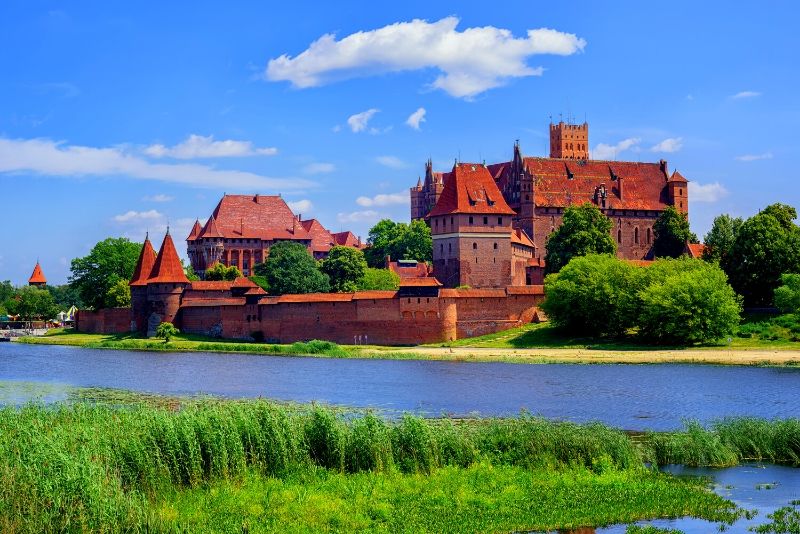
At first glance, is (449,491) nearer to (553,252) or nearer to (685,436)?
(685,436)

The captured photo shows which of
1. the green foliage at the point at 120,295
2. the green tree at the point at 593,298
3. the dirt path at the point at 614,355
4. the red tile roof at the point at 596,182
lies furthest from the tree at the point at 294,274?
the green tree at the point at 593,298

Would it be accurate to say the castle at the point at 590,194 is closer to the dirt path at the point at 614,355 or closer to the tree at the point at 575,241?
the tree at the point at 575,241

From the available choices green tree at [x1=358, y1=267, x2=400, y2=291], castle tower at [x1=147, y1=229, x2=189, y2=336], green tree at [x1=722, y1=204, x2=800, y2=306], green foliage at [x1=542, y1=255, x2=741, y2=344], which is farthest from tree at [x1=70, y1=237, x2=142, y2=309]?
green tree at [x1=722, y1=204, x2=800, y2=306]

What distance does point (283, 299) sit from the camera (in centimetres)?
5994

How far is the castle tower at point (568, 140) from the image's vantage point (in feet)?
405

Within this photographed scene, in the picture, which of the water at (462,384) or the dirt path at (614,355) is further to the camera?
the dirt path at (614,355)

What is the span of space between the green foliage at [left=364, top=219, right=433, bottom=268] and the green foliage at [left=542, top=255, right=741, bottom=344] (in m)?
33.8

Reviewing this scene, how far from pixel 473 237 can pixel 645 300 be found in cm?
1920

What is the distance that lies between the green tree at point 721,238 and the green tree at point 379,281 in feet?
63.8

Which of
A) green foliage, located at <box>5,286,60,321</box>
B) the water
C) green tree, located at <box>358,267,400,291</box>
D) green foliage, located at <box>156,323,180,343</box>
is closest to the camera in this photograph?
the water

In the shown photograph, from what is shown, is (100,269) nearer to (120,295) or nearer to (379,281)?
(120,295)

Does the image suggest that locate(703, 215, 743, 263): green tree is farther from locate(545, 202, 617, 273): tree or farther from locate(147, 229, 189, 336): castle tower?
locate(147, 229, 189, 336): castle tower

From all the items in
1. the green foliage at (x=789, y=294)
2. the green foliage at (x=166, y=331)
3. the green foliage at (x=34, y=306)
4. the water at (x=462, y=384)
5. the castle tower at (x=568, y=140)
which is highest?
the castle tower at (x=568, y=140)

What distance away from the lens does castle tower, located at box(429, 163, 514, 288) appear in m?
66.4
